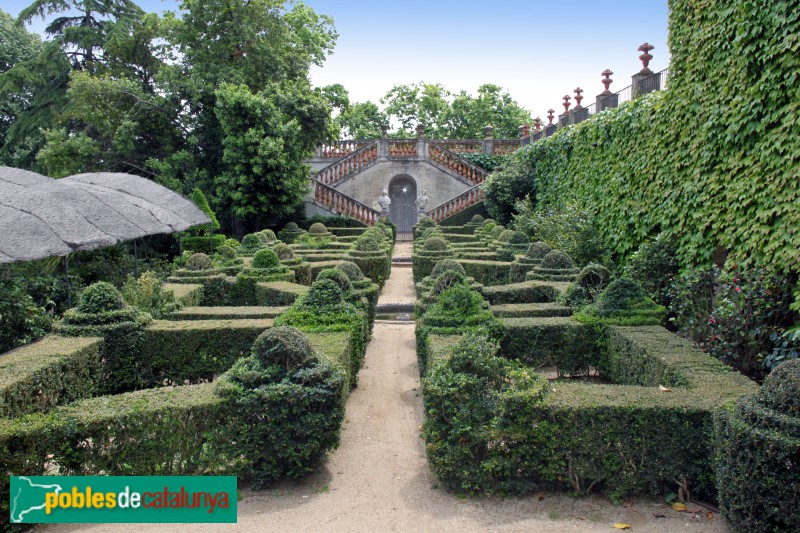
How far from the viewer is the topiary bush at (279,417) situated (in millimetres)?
5762

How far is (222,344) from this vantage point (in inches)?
348

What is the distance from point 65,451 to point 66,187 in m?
10.8

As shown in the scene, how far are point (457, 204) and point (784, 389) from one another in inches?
1134

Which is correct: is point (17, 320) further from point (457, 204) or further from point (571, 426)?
point (457, 204)

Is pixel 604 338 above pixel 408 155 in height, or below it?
below

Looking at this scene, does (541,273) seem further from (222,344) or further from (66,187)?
(66,187)

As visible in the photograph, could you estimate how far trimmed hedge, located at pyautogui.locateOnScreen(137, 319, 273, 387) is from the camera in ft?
28.7

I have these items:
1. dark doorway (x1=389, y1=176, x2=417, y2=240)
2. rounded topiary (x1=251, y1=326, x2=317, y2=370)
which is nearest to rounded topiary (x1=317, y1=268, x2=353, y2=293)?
rounded topiary (x1=251, y1=326, x2=317, y2=370)

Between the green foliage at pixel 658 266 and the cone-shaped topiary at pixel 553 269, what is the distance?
154cm

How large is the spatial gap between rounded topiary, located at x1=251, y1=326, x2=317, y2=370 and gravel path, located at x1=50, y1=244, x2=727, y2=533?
1207mm

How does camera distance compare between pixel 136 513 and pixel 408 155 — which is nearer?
pixel 136 513

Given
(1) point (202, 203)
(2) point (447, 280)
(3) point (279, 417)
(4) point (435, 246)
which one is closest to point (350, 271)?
(2) point (447, 280)

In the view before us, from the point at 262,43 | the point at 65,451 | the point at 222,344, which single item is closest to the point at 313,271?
the point at 222,344

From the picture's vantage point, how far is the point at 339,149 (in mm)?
36125
